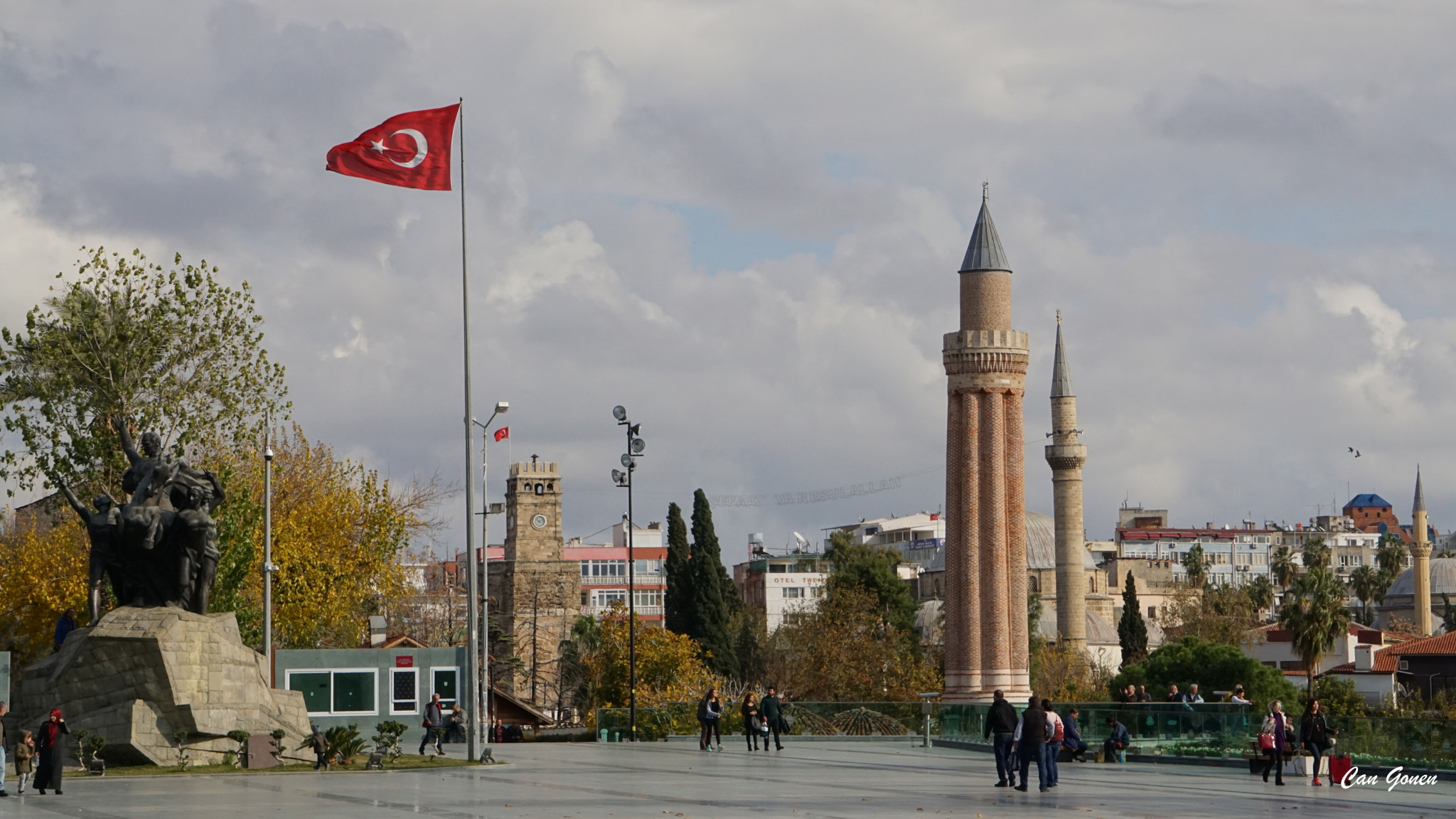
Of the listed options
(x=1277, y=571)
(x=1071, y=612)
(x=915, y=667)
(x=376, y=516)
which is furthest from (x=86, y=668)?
(x=1277, y=571)

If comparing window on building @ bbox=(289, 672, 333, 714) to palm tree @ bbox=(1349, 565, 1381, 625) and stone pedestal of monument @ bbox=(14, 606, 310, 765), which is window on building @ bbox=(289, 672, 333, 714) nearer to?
stone pedestal of monument @ bbox=(14, 606, 310, 765)

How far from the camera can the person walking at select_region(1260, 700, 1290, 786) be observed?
2373 cm

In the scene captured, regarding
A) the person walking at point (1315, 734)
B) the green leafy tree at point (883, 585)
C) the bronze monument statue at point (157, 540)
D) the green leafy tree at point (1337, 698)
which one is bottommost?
the green leafy tree at point (1337, 698)

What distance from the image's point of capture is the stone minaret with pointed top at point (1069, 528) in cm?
9375

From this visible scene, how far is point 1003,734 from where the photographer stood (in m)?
23.2

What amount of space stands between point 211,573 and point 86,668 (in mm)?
A: 2543

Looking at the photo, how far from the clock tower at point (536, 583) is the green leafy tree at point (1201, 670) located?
115 ft

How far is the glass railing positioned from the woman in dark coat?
17.3m

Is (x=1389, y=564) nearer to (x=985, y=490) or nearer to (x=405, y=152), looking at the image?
(x=985, y=490)

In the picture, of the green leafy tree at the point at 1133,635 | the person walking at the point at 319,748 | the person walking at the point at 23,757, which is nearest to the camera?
the person walking at the point at 23,757

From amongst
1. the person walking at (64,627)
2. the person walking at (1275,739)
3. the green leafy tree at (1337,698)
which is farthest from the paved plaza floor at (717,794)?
the green leafy tree at (1337,698)

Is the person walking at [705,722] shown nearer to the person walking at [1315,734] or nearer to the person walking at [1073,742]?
the person walking at [1073,742]

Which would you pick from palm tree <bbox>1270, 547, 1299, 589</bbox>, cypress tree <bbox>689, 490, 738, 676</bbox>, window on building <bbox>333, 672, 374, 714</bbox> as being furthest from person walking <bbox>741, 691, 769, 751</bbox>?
palm tree <bbox>1270, 547, 1299, 589</bbox>

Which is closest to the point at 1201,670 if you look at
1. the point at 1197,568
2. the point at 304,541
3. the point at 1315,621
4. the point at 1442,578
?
the point at 1315,621
